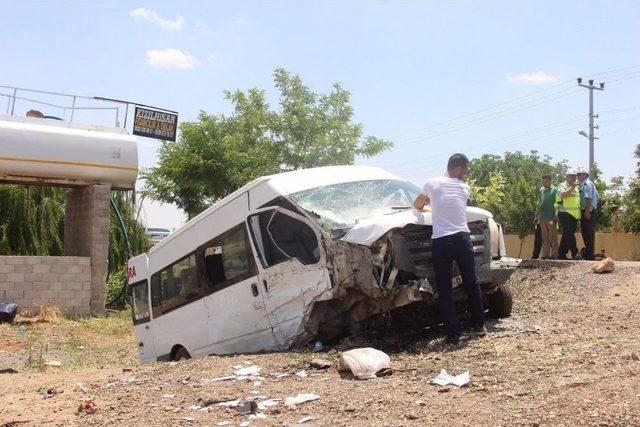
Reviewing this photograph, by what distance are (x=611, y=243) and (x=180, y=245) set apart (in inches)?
979

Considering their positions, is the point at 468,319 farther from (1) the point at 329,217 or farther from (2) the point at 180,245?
(2) the point at 180,245

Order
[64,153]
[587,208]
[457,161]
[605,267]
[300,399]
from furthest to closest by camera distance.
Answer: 1. [64,153]
2. [587,208]
3. [605,267]
4. [457,161]
5. [300,399]

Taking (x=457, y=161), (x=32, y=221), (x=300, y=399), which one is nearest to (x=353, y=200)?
(x=457, y=161)

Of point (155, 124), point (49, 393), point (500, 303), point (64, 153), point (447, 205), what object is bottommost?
point (49, 393)

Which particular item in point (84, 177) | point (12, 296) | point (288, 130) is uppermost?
point (288, 130)

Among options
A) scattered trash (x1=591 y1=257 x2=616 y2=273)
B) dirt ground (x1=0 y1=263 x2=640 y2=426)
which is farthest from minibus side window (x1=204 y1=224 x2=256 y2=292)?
scattered trash (x1=591 y1=257 x2=616 y2=273)

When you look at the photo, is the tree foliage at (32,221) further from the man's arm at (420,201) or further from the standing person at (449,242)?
the standing person at (449,242)

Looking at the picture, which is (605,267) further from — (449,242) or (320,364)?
(320,364)

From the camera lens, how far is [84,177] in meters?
17.9

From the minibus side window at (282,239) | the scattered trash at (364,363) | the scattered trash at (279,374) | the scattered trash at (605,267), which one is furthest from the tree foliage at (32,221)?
the scattered trash at (364,363)

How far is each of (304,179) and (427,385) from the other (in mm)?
3283

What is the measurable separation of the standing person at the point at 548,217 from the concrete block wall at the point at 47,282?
36.4ft

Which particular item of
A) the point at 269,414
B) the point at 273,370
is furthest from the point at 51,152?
the point at 269,414

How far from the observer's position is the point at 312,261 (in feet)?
24.0
